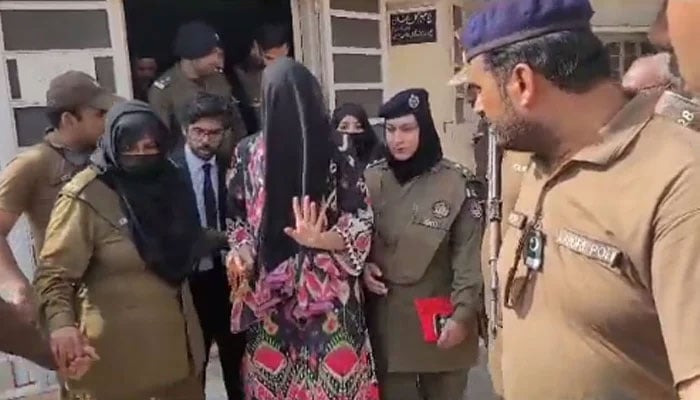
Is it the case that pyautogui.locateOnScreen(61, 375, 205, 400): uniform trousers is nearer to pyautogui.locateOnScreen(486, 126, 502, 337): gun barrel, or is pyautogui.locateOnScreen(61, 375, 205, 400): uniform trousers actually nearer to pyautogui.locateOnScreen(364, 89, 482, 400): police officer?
pyautogui.locateOnScreen(364, 89, 482, 400): police officer

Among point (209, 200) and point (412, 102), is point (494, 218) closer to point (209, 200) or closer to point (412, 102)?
point (412, 102)

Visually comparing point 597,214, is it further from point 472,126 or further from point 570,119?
point 472,126

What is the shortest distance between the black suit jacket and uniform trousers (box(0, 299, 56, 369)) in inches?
46.7

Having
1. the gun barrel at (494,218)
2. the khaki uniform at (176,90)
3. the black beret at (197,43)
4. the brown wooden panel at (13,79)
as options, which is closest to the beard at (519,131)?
the gun barrel at (494,218)

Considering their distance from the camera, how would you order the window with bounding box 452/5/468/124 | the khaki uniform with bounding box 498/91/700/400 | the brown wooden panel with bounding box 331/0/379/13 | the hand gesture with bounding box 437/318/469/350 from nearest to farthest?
the khaki uniform with bounding box 498/91/700/400 < the hand gesture with bounding box 437/318/469/350 < the brown wooden panel with bounding box 331/0/379/13 < the window with bounding box 452/5/468/124

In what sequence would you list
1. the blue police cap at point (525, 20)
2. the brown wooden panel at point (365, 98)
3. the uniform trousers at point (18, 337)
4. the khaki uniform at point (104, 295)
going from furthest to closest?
the brown wooden panel at point (365, 98) < the khaki uniform at point (104, 295) < the uniform trousers at point (18, 337) < the blue police cap at point (525, 20)

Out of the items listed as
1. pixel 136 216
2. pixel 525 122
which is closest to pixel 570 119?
pixel 525 122

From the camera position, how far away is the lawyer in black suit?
3381mm

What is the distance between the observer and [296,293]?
302 centimetres

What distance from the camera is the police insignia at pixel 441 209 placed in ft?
10.5

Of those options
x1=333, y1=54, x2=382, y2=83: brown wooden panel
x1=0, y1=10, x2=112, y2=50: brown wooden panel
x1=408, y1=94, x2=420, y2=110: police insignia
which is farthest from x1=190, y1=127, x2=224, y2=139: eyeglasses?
x1=333, y1=54, x2=382, y2=83: brown wooden panel

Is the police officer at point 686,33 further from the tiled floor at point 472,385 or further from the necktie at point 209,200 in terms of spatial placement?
the tiled floor at point 472,385

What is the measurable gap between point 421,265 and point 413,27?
12.8ft

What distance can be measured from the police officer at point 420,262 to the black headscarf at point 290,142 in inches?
14.3
